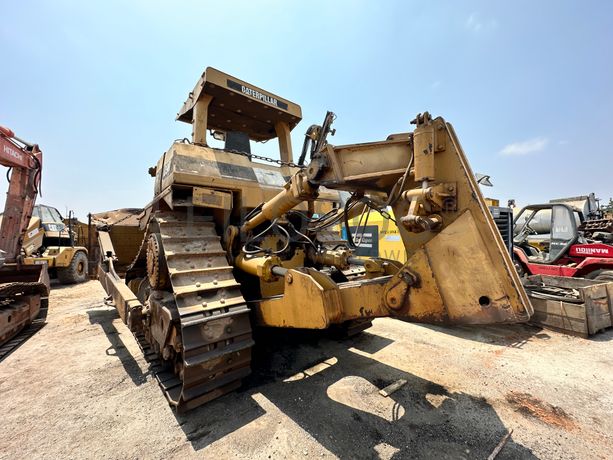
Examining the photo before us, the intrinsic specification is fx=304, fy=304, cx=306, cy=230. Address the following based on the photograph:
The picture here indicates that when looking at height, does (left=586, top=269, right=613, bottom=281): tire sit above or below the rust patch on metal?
above

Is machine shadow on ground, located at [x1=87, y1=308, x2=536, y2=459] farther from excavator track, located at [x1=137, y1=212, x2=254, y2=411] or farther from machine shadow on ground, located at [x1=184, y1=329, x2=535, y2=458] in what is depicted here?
excavator track, located at [x1=137, y1=212, x2=254, y2=411]

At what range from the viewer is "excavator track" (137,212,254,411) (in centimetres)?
254

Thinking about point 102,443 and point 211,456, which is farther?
point 102,443

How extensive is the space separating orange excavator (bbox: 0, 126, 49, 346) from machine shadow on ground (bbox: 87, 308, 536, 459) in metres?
2.99

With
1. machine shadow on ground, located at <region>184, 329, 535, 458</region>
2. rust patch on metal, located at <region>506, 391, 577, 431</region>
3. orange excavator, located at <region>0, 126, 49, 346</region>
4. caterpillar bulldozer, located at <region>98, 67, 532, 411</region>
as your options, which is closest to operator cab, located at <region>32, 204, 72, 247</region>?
orange excavator, located at <region>0, 126, 49, 346</region>

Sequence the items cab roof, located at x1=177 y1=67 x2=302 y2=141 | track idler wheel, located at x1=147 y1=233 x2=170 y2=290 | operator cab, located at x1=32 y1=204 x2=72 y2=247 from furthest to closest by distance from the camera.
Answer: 1. operator cab, located at x1=32 y1=204 x2=72 y2=247
2. cab roof, located at x1=177 y1=67 x2=302 y2=141
3. track idler wheel, located at x1=147 y1=233 x2=170 y2=290

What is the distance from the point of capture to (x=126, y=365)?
3.74m

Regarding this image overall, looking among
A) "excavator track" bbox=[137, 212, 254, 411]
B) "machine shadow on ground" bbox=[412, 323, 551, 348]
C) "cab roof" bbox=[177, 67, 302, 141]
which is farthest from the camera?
"machine shadow on ground" bbox=[412, 323, 551, 348]

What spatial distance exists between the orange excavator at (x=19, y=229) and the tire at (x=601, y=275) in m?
10.7

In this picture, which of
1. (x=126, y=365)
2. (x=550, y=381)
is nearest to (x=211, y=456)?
(x=126, y=365)

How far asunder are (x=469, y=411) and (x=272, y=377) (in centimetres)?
193

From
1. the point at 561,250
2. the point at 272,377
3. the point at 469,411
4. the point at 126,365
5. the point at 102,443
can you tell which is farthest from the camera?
the point at 561,250

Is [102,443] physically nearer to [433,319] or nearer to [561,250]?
[433,319]

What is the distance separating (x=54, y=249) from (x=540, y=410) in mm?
12360
